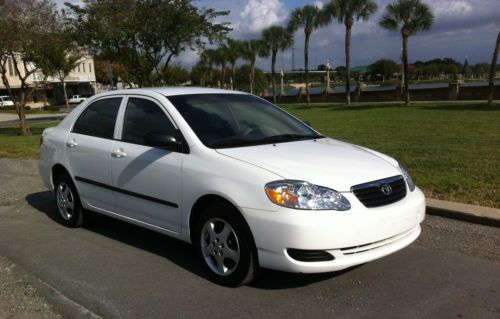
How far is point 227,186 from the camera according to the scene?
156 inches

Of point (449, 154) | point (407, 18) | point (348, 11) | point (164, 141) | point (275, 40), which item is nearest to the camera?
point (164, 141)

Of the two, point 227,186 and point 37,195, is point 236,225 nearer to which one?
point 227,186

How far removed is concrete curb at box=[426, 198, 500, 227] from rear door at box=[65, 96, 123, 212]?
3737 mm

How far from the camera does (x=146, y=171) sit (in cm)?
473

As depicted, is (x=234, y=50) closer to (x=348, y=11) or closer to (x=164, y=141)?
(x=348, y=11)

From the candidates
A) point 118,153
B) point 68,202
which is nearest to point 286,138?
point 118,153

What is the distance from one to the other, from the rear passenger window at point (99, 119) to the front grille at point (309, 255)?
2.57 m

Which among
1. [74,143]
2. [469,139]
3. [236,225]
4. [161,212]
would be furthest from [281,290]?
[469,139]

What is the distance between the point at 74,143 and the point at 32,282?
194cm

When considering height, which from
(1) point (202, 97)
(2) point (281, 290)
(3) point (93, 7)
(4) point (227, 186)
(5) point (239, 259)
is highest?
(3) point (93, 7)

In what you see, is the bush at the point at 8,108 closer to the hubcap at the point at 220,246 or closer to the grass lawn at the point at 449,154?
the grass lawn at the point at 449,154

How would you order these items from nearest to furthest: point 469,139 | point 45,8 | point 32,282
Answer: point 32,282
point 469,139
point 45,8

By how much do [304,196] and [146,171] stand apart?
5.59ft

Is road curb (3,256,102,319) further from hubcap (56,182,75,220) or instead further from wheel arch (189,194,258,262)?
hubcap (56,182,75,220)
